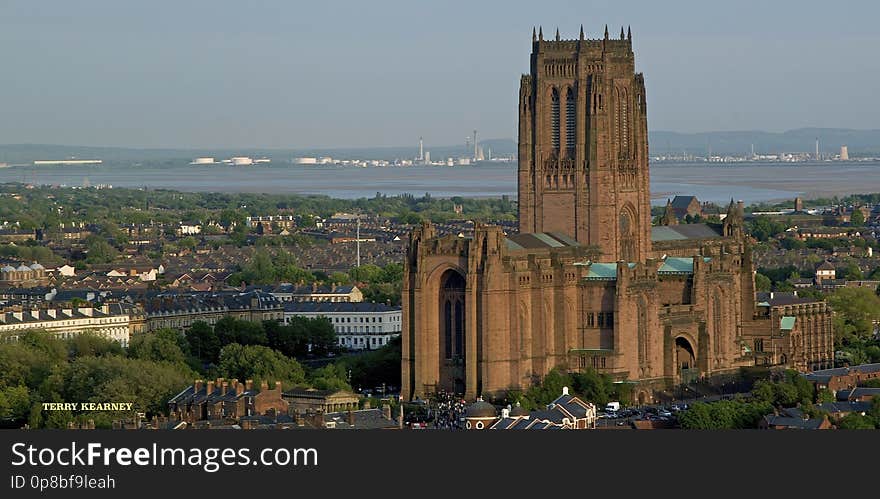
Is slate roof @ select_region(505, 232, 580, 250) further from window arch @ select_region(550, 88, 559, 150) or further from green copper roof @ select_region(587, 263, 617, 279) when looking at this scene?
window arch @ select_region(550, 88, 559, 150)

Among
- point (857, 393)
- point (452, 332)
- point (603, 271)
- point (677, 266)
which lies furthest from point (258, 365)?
point (857, 393)

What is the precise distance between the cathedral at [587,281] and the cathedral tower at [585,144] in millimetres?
61

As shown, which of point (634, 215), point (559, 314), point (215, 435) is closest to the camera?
point (215, 435)

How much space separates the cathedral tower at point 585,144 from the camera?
112m

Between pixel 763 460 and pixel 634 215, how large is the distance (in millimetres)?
51323

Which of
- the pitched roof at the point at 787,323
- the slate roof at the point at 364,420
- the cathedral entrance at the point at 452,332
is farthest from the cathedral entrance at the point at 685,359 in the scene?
the slate roof at the point at 364,420

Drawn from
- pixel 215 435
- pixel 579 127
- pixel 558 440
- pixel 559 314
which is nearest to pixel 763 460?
pixel 558 440

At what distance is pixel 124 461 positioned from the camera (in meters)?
60.7

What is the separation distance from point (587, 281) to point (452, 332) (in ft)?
20.7

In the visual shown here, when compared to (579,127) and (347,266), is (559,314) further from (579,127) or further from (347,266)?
(347,266)

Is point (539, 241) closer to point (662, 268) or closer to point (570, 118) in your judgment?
point (662, 268)

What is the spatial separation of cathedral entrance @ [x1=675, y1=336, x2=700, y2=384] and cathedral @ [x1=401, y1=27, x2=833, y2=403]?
0.24 ft

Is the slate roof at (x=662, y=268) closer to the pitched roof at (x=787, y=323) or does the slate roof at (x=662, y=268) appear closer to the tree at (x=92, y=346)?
the pitched roof at (x=787, y=323)

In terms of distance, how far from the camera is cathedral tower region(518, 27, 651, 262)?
111938 millimetres
